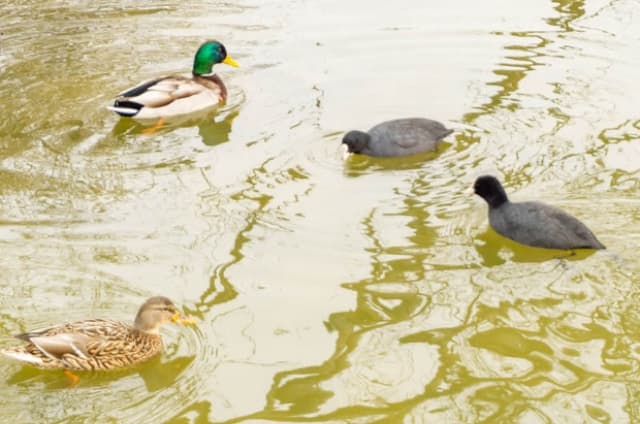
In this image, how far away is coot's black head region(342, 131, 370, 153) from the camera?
10.1 meters

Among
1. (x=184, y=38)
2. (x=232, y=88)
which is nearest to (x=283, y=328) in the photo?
(x=232, y=88)

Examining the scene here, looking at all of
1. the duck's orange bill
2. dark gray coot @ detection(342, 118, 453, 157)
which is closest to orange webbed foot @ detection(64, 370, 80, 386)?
the duck's orange bill

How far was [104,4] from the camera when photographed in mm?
15156

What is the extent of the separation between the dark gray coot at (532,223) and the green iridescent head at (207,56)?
14.9 feet

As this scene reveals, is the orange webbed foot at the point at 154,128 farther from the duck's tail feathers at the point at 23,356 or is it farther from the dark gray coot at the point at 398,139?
the duck's tail feathers at the point at 23,356

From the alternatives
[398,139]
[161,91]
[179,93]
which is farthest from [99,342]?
[179,93]

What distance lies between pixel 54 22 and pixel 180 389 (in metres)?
9.00

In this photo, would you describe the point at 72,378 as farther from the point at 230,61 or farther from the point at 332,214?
→ the point at 230,61

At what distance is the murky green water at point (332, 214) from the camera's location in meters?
6.76

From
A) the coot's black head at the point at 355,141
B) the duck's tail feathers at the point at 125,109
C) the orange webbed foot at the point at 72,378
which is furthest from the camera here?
the duck's tail feathers at the point at 125,109

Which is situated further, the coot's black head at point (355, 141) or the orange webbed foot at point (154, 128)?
the orange webbed foot at point (154, 128)

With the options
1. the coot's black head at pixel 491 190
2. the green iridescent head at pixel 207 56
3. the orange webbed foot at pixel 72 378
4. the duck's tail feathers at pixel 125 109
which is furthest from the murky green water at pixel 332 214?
the green iridescent head at pixel 207 56

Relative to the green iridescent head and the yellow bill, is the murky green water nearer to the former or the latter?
the yellow bill

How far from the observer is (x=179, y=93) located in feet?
38.5
